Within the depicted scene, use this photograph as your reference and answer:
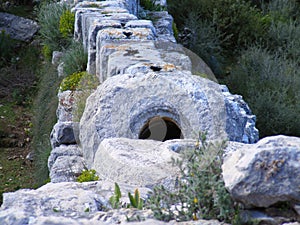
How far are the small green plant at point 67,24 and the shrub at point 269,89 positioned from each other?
2.74m

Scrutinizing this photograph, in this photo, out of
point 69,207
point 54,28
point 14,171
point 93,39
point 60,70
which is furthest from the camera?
point 54,28

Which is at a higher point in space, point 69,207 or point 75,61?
point 69,207

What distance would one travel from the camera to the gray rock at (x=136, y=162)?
377cm

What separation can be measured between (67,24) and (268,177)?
6270 mm

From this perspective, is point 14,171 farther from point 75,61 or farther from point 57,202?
point 57,202

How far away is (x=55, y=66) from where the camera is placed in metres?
8.66

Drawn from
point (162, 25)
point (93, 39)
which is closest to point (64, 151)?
point (93, 39)

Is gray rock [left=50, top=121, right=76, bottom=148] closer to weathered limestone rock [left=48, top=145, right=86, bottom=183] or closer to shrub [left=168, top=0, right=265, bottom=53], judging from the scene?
weathered limestone rock [left=48, top=145, right=86, bottom=183]

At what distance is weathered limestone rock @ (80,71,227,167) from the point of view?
4805 millimetres

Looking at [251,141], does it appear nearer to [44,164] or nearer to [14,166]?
[44,164]

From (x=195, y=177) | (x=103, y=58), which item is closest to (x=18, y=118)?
(x=103, y=58)

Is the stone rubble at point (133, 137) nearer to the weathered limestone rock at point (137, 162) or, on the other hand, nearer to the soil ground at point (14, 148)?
the weathered limestone rock at point (137, 162)

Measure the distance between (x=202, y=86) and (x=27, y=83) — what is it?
5.85 metres

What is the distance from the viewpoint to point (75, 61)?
23.9 ft
